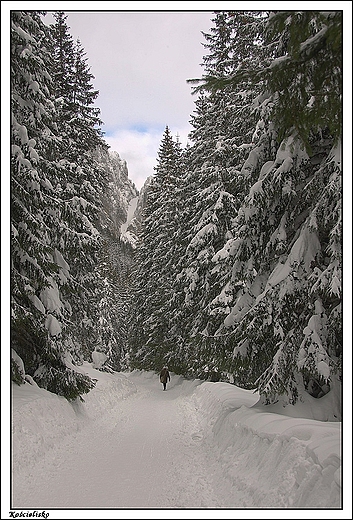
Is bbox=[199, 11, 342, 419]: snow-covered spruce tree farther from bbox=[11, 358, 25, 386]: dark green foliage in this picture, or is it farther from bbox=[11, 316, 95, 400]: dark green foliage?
bbox=[11, 358, 25, 386]: dark green foliage

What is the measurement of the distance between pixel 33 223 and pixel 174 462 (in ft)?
19.5

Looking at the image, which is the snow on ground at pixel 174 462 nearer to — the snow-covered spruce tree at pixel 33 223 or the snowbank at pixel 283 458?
the snowbank at pixel 283 458

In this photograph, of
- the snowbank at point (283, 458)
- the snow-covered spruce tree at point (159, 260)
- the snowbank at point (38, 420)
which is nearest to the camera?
the snowbank at point (283, 458)

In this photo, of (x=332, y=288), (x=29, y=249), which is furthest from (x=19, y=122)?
(x=332, y=288)

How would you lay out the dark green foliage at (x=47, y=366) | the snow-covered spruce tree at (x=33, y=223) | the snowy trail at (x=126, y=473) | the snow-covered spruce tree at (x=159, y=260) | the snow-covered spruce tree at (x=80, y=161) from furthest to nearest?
1. the snow-covered spruce tree at (x=159, y=260)
2. the snow-covered spruce tree at (x=80, y=161)
3. the dark green foliage at (x=47, y=366)
4. the snow-covered spruce tree at (x=33, y=223)
5. the snowy trail at (x=126, y=473)

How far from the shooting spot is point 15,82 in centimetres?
922

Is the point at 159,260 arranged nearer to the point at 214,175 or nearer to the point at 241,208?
the point at 214,175

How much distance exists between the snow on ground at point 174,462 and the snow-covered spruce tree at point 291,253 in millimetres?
994

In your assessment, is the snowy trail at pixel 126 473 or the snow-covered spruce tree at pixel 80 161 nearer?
the snowy trail at pixel 126 473

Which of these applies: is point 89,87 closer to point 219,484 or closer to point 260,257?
point 260,257

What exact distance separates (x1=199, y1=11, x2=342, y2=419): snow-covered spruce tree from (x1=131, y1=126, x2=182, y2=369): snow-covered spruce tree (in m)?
14.9

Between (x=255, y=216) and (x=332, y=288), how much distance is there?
276cm

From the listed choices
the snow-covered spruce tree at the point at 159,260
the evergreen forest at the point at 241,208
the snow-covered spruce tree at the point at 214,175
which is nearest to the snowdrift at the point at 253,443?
the evergreen forest at the point at 241,208

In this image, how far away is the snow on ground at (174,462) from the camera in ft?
14.8
